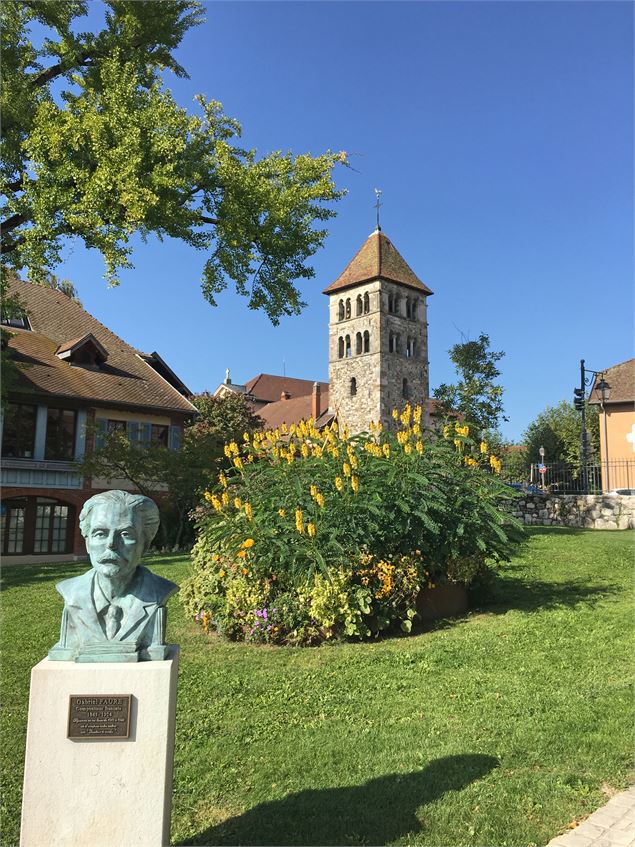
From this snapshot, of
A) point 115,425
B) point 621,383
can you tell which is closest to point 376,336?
point 621,383

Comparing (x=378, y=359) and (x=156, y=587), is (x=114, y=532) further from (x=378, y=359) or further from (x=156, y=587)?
(x=378, y=359)

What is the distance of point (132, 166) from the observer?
12.2 meters

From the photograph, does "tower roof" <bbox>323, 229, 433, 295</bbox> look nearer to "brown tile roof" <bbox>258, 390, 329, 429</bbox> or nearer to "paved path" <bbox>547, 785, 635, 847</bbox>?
"brown tile roof" <bbox>258, 390, 329, 429</bbox>

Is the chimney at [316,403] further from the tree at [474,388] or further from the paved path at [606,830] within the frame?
the paved path at [606,830]

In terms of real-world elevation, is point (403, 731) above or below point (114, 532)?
below

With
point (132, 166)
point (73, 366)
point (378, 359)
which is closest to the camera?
point (132, 166)

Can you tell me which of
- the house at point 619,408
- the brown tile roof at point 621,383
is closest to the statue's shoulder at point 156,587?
the house at point 619,408

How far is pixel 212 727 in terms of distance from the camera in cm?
520

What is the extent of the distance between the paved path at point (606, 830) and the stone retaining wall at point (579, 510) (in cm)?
1338

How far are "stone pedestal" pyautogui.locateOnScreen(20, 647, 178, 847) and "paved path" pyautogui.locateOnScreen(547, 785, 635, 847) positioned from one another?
221 cm

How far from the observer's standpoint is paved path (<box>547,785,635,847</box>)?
11.1 feet

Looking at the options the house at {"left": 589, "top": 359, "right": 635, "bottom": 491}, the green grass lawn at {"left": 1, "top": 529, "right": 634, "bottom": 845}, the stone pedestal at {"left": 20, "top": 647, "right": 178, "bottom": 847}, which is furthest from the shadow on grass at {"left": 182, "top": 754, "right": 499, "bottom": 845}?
the house at {"left": 589, "top": 359, "right": 635, "bottom": 491}

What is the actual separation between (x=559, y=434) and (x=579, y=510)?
3087 centimetres

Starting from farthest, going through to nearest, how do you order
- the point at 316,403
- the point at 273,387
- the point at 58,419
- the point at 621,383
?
the point at 273,387 → the point at 316,403 → the point at 621,383 → the point at 58,419
